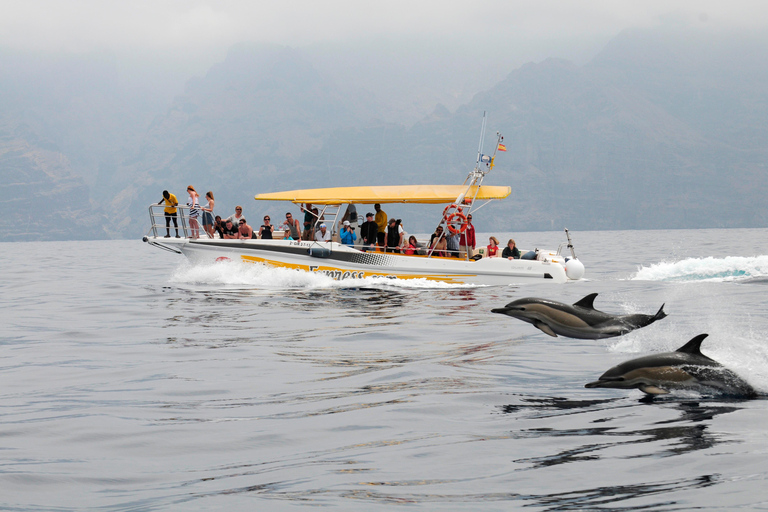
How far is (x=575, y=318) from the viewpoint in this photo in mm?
12516

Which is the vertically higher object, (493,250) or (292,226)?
(292,226)

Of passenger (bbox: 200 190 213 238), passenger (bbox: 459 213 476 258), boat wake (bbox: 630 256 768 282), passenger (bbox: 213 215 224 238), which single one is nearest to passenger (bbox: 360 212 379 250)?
passenger (bbox: 459 213 476 258)

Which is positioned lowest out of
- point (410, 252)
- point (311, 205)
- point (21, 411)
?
point (21, 411)

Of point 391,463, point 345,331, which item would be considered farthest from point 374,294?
point 391,463

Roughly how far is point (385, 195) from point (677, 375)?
17.0 m

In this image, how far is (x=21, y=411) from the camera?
8.41 metres

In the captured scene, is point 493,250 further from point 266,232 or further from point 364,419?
point 364,419

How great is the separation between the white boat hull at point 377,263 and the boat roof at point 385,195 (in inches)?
63.0

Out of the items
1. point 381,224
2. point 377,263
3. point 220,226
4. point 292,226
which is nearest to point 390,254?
point 377,263

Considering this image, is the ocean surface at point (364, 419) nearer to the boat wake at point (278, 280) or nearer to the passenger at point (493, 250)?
the boat wake at point (278, 280)

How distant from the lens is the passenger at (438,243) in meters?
24.1

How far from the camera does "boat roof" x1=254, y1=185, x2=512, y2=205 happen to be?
2444 centimetres

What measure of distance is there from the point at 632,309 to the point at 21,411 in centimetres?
1380

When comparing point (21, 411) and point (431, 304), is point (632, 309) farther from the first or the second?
point (21, 411)
